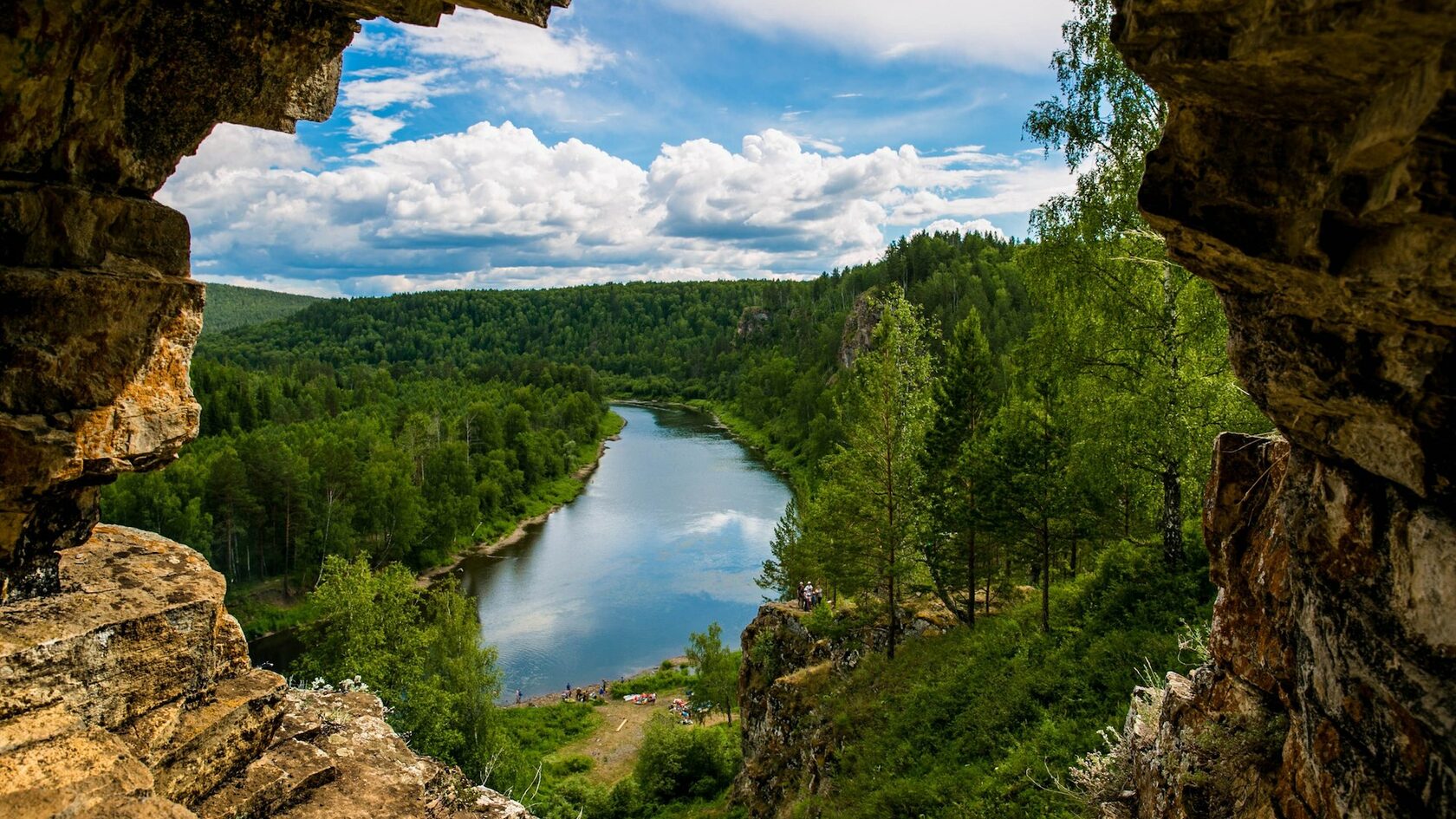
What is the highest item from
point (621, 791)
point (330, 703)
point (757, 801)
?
point (330, 703)

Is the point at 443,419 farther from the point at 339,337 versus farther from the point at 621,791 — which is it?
the point at 339,337

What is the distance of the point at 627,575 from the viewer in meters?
46.2

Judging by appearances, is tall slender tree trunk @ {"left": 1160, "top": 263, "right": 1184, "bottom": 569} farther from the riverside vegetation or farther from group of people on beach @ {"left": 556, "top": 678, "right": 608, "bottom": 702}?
group of people on beach @ {"left": 556, "top": 678, "right": 608, "bottom": 702}

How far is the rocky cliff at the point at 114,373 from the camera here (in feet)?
19.2

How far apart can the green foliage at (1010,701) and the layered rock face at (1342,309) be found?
6014 millimetres

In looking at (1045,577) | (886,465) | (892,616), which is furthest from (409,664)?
(1045,577)

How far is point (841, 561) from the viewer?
19375mm

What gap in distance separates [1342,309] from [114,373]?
28.7 ft

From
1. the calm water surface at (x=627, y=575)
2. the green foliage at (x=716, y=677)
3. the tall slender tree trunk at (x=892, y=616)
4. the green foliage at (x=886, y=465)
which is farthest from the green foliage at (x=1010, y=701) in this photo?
the calm water surface at (x=627, y=575)

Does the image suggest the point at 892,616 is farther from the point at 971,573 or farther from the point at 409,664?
the point at 409,664

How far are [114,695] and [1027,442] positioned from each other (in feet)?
48.9

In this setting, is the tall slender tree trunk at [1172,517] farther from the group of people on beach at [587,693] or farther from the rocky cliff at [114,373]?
the group of people on beach at [587,693]

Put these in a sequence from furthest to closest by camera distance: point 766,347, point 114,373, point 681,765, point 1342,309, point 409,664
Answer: point 766,347
point 681,765
point 409,664
point 114,373
point 1342,309

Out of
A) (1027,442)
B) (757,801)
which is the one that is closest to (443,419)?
(757,801)
